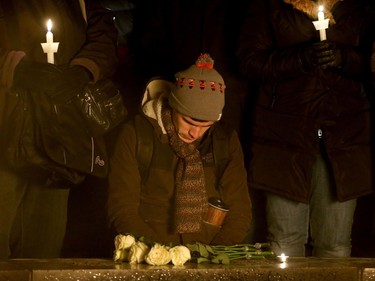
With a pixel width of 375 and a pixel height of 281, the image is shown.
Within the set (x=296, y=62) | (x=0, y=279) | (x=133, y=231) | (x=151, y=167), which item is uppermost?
(x=296, y=62)

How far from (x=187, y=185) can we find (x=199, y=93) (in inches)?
22.3

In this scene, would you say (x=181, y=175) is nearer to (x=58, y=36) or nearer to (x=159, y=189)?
(x=159, y=189)

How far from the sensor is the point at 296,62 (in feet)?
20.0

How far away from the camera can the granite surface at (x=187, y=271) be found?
15.4ft

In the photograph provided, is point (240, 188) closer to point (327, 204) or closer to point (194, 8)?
point (327, 204)

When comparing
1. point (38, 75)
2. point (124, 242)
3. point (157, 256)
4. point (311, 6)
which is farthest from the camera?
point (311, 6)

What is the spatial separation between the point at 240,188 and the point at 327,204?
0.67 m

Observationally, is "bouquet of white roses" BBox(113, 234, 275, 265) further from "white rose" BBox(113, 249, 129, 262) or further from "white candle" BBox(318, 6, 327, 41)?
"white candle" BBox(318, 6, 327, 41)

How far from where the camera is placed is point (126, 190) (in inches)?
224

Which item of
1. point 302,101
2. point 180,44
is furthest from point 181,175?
point 180,44

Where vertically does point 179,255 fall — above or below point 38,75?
below

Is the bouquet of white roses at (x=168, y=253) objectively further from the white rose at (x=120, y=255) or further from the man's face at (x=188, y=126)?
the man's face at (x=188, y=126)

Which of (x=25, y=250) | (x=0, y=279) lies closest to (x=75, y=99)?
(x=25, y=250)

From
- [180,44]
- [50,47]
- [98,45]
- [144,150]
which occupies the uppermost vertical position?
[180,44]
